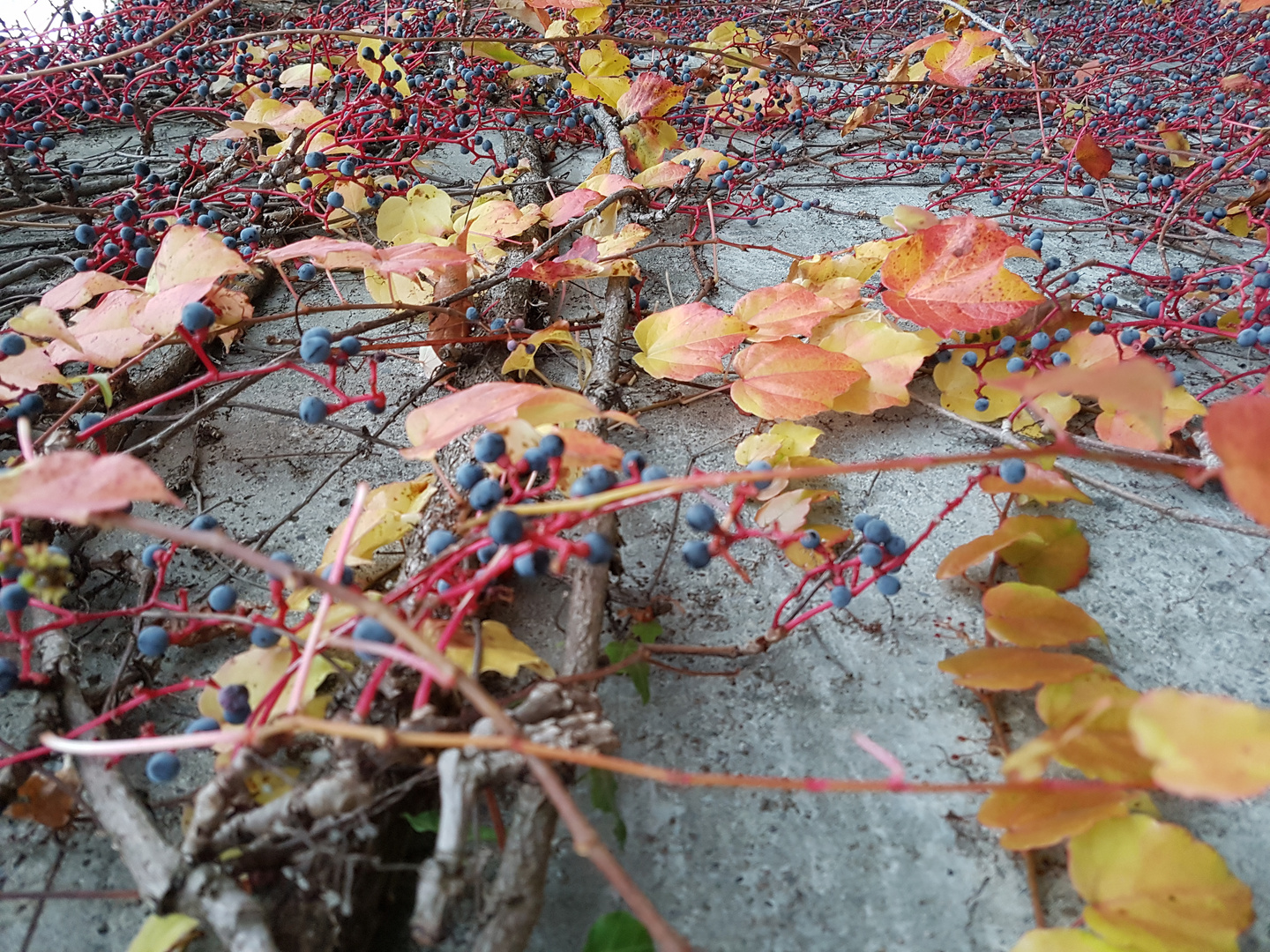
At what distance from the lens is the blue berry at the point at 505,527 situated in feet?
1.47

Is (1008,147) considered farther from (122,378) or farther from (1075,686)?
(122,378)

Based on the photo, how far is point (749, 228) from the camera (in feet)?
4.62

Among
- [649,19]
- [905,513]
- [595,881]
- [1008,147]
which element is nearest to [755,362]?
[905,513]

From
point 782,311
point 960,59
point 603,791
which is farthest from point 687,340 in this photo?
point 960,59

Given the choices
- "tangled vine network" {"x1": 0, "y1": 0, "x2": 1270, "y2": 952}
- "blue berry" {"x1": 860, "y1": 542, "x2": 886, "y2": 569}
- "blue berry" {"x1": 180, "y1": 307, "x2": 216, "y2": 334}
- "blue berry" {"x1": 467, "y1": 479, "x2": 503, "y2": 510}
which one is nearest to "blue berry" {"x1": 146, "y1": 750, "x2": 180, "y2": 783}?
"tangled vine network" {"x1": 0, "y1": 0, "x2": 1270, "y2": 952}

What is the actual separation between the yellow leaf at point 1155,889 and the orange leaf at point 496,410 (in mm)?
440

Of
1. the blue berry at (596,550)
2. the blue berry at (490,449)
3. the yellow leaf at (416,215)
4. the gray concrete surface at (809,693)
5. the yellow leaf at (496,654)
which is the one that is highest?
the yellow leaf at (416,215)

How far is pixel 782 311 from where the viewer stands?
927 mm

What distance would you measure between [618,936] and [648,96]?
1502 millimetres

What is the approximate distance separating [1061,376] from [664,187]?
3.66 feet

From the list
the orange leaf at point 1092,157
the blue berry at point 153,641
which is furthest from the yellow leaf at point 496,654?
the orange leaf at point 1092,157

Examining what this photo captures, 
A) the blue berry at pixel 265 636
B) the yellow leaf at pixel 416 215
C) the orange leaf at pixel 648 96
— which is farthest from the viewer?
the orange leaf at pixel 648 96

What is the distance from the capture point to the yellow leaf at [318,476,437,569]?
659mm

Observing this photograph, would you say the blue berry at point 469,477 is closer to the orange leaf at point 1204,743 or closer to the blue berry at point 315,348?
the blue berry at point 315,348
